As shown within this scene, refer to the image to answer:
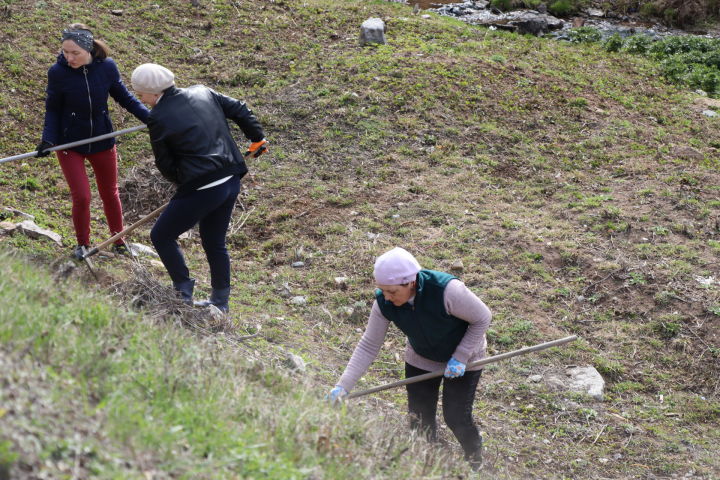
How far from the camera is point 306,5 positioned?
13.0 m

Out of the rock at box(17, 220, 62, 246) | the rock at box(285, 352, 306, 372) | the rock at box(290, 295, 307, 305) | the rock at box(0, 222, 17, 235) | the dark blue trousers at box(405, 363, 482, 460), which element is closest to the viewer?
the dark blue trousers at box(405, 363, 482, 460)

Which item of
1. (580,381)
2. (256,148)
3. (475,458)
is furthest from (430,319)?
(580,381)

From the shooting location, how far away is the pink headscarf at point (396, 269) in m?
3.76

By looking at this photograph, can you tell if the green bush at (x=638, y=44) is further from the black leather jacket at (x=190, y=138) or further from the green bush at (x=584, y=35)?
the black leather jacket at (x=190, y=138)

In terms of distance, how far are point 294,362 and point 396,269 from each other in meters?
1.57

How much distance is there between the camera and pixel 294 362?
16.5 ft

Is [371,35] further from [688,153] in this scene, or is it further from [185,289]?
[185,289]

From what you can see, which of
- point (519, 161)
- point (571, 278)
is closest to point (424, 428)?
point (571, 278)

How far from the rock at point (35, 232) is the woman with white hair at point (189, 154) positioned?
1.72 meters

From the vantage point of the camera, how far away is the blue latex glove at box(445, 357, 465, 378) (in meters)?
4.02

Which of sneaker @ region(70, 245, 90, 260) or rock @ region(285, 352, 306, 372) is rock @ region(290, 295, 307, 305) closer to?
rock @ region(285, 352, 306, 372)

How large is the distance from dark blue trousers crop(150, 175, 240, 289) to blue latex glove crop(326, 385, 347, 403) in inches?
60.5

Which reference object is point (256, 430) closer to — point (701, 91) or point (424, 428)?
point (424, 428)

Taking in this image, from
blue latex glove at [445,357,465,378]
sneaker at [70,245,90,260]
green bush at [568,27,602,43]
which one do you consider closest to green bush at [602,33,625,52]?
green bush at [568,27,602,43]
